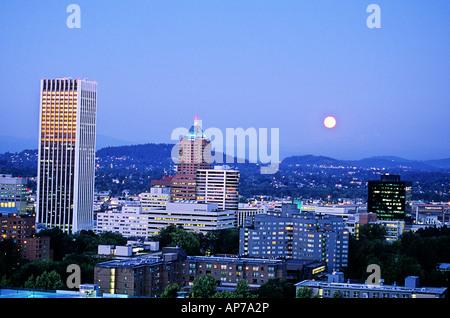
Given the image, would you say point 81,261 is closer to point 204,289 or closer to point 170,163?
point 204,289

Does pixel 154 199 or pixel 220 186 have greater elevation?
pixel 220 186

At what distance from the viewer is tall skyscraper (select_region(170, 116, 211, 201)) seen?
30.1 meters

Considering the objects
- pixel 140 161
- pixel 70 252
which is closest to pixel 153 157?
pixel 140 161

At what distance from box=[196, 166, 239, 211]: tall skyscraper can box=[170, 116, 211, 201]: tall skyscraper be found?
473mm

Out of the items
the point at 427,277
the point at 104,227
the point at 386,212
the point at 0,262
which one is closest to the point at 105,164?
the point at 104,227

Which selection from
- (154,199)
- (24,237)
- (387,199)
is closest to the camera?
(24,237)

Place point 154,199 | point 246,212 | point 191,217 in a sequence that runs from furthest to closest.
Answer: point 246,212 → point 154,199 → point 191,217

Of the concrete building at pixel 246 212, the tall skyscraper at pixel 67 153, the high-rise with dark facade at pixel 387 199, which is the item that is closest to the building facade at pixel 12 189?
the tall skyscraper at pixel 67 153

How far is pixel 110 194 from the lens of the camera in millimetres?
41625

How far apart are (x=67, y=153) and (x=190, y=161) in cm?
603

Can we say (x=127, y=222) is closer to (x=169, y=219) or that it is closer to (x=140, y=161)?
(x=169, y=219)

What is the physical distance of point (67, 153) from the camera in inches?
1067
